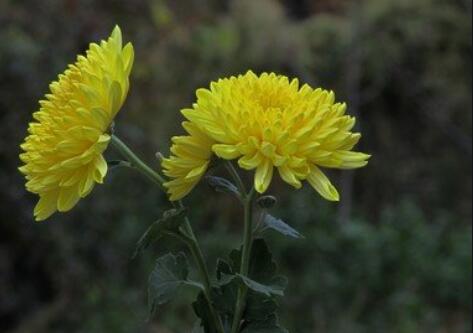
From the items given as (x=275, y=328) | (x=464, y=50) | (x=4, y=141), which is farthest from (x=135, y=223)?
(x=275, y=328)

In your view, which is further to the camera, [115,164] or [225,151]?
[115,164]

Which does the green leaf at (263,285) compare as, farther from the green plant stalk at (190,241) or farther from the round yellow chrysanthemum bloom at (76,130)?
the round yellow chrysanthemum bloom at (76,130)

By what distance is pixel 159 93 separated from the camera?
5648mm

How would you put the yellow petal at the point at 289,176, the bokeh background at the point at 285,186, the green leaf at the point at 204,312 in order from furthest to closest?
the bokeh background at the point at 285,186 < the green leaf at the point at 204,312 < the yellow petal at the point at 289,176

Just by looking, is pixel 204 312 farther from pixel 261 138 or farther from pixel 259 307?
pixel 261 138

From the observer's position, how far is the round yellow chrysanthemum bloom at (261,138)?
37.1 inches

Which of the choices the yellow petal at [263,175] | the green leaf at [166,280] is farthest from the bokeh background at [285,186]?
the yellow petal at [263,175]

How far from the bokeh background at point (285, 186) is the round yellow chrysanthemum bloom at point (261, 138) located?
2728mm

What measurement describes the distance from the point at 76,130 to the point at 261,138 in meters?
0.20

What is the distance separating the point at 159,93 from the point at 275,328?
4.72m

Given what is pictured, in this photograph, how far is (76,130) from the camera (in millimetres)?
960

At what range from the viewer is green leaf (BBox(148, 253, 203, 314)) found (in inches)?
40.1

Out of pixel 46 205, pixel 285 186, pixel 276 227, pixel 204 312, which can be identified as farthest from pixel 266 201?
pixel 285 186

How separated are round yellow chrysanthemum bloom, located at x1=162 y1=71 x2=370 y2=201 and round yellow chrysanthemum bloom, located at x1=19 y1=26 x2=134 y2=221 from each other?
0.09 meters
